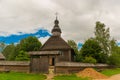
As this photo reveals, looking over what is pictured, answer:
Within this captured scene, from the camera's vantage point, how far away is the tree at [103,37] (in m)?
65.2

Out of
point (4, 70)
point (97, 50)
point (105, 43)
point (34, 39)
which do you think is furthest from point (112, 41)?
point (4, 70)

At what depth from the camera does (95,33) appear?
66.7m

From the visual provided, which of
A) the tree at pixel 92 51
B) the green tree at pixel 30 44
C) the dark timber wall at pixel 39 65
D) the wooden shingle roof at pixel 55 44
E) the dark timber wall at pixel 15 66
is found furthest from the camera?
the green tree at pixel 30 44

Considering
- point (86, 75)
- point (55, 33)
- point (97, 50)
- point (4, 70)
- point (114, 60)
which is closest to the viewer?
point (86, 75)

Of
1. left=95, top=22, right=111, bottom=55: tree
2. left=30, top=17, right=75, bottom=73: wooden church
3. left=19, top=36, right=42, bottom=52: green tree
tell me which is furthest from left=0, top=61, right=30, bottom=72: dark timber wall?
left=95, top=22, right=111, bottom=55: tree

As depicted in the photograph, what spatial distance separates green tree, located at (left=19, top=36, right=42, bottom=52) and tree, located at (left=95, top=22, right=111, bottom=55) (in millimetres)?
17528

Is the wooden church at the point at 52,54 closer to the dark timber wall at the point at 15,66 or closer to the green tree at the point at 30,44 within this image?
the dark timber wall at the point at 15,66

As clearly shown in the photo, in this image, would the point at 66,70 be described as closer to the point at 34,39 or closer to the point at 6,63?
the point at 6,63

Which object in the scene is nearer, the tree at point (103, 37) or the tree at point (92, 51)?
the tree at point (92, 51)

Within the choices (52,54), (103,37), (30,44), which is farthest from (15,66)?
(103,37)

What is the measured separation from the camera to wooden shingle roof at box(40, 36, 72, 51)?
49009mm

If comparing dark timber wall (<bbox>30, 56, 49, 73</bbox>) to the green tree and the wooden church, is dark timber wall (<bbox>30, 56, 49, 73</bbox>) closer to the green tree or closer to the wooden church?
the wooden church

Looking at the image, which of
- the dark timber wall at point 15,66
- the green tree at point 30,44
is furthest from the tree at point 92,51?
the dark timber wall at point 15,66

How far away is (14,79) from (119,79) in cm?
1448
